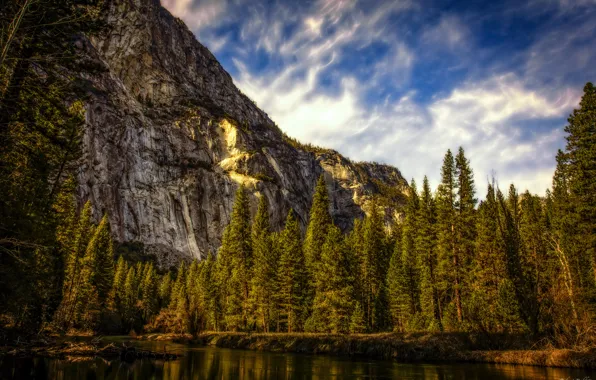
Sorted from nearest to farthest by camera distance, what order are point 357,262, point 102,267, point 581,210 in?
A: point 581,210
point 357,262
point 102,267

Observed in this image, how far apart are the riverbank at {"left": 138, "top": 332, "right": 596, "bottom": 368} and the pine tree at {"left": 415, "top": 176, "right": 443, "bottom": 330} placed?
6.53 m

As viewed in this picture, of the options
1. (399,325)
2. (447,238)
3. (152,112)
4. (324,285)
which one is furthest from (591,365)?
(152,112)

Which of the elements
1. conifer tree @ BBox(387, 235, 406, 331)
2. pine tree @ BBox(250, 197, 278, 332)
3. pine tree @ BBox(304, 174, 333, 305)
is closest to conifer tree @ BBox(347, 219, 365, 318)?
conifer tree @ BBox(387, 235, 406, 331)

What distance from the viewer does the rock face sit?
119312mm

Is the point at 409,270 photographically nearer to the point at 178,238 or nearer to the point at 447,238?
the point at 447,238

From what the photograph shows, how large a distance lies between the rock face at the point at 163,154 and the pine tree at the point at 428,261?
5810 cm

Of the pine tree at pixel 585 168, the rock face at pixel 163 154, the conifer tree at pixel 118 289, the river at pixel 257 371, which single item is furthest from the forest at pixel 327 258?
the rock face at pixel 163 154

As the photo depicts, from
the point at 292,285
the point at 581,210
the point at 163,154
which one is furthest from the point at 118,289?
the point at 581,210

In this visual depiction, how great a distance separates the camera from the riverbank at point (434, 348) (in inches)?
909

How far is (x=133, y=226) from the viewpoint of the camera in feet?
390

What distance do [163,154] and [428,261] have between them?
11308 cm

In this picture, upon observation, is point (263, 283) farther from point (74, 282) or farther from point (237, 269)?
point (74, 282)

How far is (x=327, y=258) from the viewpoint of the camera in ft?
127

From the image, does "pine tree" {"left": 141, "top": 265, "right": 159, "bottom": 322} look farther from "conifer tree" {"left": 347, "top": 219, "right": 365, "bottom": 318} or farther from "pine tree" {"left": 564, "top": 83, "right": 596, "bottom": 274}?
"pine tree" {"left": 564, "top": 83, "right": 596, "bottom": 274}
